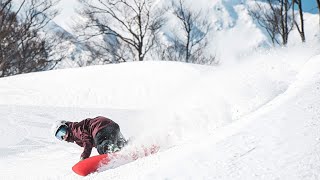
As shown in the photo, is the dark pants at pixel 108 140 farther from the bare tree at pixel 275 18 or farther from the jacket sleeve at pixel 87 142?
the bare tree at pixel 275 18

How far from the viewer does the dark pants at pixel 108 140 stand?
186 inches

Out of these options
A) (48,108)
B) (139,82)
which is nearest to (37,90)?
(48,108)

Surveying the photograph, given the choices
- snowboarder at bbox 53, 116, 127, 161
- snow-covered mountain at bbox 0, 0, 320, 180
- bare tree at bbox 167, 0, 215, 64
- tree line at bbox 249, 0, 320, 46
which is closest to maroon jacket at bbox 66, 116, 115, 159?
snowboarder at bbox 53, 116, 127, 161

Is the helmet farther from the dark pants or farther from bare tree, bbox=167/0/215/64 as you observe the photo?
bare tree, bbox=167/0/215/64

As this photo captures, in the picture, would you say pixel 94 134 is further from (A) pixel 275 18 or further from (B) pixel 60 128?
(A) pixel 275 18

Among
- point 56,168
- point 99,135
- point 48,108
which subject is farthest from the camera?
point 48,108

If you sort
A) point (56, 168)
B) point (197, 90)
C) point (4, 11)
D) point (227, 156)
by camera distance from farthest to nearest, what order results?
1. point (4, 11)
2. point (197, 90)
3. point (56, 168)
4. point (227, 156)

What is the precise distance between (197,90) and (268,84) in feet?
5.71

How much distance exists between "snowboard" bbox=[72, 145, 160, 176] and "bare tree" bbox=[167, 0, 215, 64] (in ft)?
60.4

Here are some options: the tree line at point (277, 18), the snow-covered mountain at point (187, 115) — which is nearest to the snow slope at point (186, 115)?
the snow-covered mountain at point (187, 115)

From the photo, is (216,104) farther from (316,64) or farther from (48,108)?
(48,108)

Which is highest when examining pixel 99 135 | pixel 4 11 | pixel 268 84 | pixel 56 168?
pixel 4 11

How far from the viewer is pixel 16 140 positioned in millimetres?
7379

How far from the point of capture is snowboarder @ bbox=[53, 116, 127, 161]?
478cm
